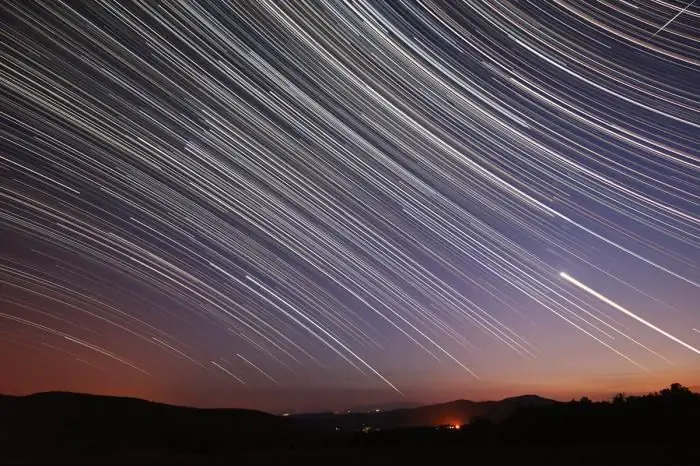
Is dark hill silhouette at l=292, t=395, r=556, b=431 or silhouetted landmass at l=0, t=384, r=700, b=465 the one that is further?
dark hill silhouette at l=292, t=395, r=556, b=431

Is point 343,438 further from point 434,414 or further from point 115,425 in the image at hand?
point 434,414

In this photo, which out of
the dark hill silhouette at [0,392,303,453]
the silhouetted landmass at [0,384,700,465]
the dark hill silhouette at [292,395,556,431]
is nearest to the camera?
the silhouetted landmass at [0,384,700,465]

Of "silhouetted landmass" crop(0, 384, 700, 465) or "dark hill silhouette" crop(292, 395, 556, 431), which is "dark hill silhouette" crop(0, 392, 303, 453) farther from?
"dark hill silhouette" crop(292, 395, 556, 431)

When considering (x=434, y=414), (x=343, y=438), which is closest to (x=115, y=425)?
(x=343, y=438)

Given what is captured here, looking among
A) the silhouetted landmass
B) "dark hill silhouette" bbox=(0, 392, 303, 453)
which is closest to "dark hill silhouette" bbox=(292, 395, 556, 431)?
→ "dark hill silhouette" bbox=(0, 392, 303, 453)

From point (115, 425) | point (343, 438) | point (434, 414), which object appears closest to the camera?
point (343, 438)

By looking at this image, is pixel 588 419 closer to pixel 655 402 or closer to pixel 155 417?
pixel 655 402

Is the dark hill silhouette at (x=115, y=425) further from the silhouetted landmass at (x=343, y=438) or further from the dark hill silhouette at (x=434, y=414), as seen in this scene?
the dark hill silhouette at (x=434, y=414)

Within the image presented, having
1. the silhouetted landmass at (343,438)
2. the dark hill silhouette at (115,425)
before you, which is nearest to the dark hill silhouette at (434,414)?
the dark hill silhouette at (115,425)

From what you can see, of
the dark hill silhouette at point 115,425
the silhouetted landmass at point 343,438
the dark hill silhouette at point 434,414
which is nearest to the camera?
the silhouetted landmass at point 343,438
